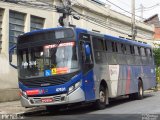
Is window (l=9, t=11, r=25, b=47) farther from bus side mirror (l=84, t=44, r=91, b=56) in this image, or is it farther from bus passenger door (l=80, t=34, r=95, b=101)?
bus side mirror (l=84, t=44, r=91, b=56)

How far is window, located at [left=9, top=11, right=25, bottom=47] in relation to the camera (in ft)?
74.8

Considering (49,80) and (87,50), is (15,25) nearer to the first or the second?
(87,50)

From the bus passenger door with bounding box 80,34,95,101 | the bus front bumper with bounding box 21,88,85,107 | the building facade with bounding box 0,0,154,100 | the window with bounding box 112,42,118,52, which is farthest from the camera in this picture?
the building facade with bounding box 0,0,154,100

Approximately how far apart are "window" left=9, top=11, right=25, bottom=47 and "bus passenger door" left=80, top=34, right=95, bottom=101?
7689 mm

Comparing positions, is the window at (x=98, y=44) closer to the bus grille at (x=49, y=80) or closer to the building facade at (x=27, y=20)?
the bus grille at (x=49, y=80)

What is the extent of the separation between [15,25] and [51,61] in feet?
28.5

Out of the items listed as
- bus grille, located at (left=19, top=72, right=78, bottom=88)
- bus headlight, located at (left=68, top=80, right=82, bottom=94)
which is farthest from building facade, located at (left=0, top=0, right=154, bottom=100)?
bus headlight, located at (left=68, top=80, right=82, bottom=94)

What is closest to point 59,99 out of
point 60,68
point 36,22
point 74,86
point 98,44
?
point 74,86

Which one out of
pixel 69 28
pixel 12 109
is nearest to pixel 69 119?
pixel 69 28

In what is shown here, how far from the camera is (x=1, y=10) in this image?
22.2m

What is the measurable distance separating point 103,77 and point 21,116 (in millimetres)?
3848

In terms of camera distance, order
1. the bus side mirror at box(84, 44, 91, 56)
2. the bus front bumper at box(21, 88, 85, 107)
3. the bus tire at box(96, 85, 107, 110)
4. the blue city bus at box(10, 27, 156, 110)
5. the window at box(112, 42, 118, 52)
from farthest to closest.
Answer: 1. the window at box(112, 42, 118, 52)
2. the bus tire at box(96, 85, 107, 110)
3. the bus side mirror at box(84, 44, 91, 56)
4. the blue city bus at box(10, 27, 156, 110)
5. the bus front bumper at box(21, 88, 85, 107)

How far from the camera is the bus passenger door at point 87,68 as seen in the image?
15.5 metres

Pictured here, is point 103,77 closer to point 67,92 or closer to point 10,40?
point 67,92
